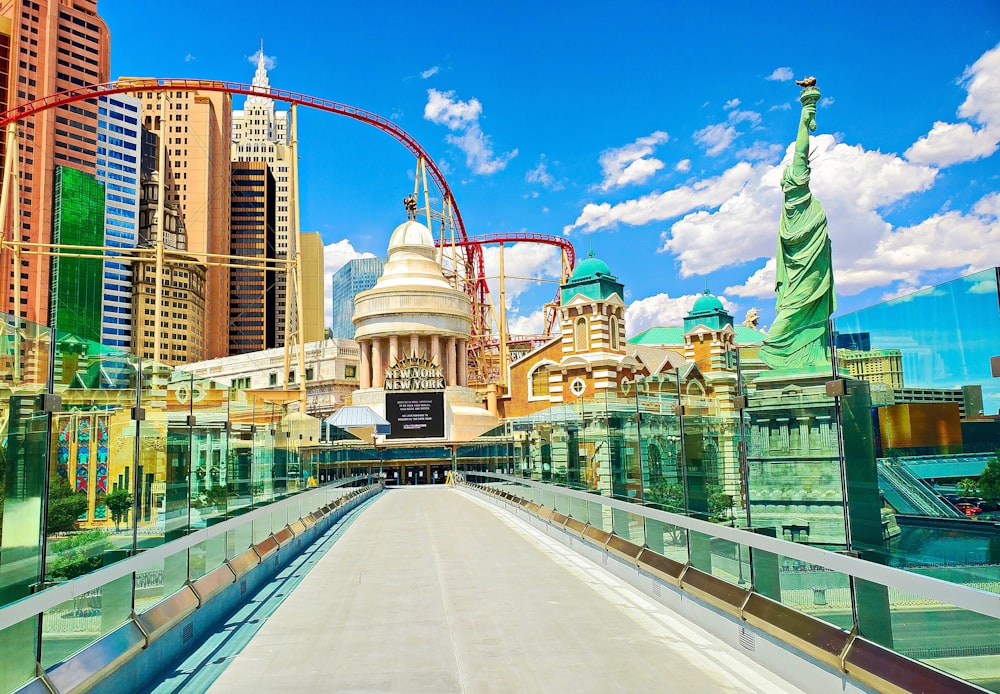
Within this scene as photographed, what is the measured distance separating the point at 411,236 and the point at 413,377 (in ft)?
54.9

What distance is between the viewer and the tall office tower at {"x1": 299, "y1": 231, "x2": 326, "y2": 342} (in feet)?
566

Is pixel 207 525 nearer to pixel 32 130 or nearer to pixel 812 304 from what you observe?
pixel 812 304

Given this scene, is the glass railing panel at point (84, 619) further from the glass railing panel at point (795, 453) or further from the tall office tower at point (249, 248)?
the tall office tower at point (249, 248)

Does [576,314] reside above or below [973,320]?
above

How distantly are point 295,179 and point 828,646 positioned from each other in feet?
182

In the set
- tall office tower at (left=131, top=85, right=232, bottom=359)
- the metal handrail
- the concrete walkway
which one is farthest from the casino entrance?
tall office tower at (left=131, top=85, right=232, bottom=359)

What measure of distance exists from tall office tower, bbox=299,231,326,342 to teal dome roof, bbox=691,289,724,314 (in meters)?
119

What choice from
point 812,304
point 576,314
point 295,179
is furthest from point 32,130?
point 812,304

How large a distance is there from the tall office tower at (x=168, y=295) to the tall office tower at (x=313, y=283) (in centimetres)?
3585

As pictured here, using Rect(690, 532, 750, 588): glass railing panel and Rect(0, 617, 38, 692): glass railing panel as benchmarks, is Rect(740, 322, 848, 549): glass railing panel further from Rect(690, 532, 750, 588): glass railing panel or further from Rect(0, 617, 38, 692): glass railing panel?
Rect(0, 617, 38, 692): glass railing panel

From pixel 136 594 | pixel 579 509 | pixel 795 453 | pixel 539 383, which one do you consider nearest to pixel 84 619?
pixel 136 594

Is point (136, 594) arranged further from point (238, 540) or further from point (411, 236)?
point (411, 236)

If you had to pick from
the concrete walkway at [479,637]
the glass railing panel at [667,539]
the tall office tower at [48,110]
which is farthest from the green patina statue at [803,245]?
the tall office tower at [48,110]

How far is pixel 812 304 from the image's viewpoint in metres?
26.3
